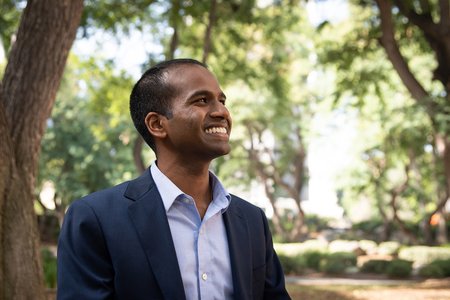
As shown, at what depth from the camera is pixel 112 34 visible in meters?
17.0

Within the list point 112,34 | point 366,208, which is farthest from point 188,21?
point 366,208

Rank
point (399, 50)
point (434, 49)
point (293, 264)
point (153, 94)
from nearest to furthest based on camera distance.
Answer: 1. point (153, 94)
2. point (434, 49)
3. point (399, 50)
4. point (293, 264)

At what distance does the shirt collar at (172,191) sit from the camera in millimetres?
2322

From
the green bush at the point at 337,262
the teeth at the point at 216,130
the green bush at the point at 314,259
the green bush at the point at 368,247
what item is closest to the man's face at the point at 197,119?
the teeth at the point at 216,130

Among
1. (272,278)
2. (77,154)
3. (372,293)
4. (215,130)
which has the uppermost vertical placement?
(77,154)

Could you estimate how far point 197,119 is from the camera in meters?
2.36

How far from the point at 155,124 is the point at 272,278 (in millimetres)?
747

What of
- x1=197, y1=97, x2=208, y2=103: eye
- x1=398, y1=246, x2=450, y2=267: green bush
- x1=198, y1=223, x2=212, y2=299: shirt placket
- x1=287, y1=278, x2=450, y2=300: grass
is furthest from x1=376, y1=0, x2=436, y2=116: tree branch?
x1=198, y1=223, x2=212, y2=299: shirt placket

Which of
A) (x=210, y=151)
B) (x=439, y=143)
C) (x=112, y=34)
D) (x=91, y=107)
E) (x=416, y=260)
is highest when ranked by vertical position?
(x=112, y=34)

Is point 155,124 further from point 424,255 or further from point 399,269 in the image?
point 424,255

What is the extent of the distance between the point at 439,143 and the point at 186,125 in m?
11.5

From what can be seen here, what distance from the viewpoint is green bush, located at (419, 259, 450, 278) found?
19391mm

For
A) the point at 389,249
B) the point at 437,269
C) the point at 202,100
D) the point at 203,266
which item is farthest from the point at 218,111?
the point at 389,249

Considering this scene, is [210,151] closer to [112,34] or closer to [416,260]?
[112,34]
